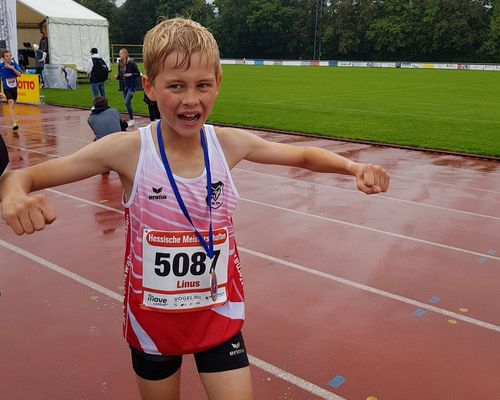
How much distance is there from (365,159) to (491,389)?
328 inches

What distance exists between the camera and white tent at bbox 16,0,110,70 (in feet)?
86.2

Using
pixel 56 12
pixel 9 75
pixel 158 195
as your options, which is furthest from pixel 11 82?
pixel 158 195

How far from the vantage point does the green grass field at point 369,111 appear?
14.3m

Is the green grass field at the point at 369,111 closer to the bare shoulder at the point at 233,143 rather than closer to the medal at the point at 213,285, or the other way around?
the bare shoulder at the point at 233,143

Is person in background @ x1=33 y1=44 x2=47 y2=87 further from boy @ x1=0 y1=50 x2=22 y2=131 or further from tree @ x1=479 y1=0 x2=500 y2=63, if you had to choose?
tree @ x1=479 y1=0 x2=500 y2=63

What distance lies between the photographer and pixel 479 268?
5.71 m

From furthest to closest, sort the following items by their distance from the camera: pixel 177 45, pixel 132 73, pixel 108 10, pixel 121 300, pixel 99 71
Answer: pixel 108 10
pixel 99 71
pixel 132 73
pixel 121 300
pixel 177 45

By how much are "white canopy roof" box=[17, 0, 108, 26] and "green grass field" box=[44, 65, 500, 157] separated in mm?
3416

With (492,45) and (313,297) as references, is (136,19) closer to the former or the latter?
(492,45)

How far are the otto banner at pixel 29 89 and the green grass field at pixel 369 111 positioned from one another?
2.36 feet

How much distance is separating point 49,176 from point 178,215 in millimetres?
499

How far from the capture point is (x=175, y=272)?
2107 mm

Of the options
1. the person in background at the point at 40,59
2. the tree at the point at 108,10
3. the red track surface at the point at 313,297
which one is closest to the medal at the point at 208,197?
the red track surface at the point at 313,297

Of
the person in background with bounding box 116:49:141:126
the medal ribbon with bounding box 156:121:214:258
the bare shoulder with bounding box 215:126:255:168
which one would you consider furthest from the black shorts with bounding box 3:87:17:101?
the medal ribbon with bounding box 156:121:214:258
